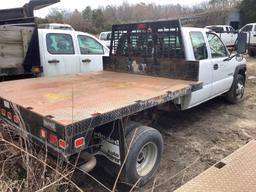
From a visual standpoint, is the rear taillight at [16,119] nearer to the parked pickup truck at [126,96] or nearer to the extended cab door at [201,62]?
the parked pickup truck at [126,96]

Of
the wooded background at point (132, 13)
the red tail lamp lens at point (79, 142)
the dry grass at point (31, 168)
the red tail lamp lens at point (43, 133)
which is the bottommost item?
the dry grass at point (31, 168)

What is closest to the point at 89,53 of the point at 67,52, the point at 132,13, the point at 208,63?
the point at 67,52

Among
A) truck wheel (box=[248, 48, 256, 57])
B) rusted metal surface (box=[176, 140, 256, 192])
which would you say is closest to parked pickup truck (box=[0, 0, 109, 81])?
rusted metal surface (box=[176, 140, 256, 192])

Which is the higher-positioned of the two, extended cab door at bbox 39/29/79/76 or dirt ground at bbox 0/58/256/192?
extended cab door at bbox 39/29/79/76

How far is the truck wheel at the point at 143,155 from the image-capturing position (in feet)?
10.6

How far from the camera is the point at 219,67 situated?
5.71m

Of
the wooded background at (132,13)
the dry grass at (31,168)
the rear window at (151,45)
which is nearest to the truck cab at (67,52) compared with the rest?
the rear window at (151,45)

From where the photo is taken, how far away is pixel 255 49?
711 inches

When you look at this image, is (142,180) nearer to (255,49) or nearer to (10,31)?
(10,31)

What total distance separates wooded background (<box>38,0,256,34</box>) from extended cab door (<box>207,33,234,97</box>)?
25396 mm

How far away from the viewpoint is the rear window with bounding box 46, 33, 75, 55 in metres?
6.50

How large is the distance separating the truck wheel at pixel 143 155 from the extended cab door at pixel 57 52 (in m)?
3.60

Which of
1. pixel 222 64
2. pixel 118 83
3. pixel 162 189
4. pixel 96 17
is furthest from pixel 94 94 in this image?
pixel 96 17

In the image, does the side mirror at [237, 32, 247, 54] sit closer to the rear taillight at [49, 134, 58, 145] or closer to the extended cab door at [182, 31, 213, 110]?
the extended cab door at [182, 31, 213, 110]
